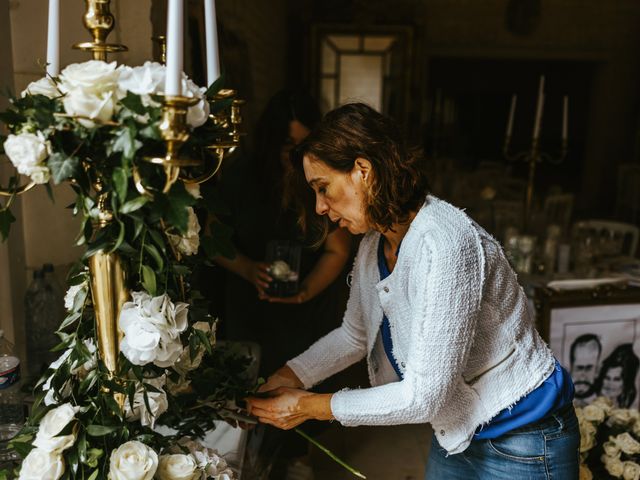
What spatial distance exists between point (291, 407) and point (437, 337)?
0.34m

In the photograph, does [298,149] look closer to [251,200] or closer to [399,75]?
[251,200]

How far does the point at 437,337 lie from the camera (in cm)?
109

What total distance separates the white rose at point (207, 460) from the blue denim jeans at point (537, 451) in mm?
589

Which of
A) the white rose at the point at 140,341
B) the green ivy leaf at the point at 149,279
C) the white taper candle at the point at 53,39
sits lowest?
the white rose at the point at 140,341

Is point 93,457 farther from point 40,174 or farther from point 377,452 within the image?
point 377,452

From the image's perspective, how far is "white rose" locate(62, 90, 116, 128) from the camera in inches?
28.9

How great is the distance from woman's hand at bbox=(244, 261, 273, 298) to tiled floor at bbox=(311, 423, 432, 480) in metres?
1.00

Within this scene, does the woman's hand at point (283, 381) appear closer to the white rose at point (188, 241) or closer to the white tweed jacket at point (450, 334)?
the white tweed jacket at point (450, 334)

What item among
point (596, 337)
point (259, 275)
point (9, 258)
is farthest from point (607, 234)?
point (9, 258)

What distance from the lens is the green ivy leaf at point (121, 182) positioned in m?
0.75

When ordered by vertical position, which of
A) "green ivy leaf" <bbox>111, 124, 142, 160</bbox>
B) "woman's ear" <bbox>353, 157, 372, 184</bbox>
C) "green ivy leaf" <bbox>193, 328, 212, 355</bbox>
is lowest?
"green ivy leaf" <bbox>193, 328, 212, 355</bbox>

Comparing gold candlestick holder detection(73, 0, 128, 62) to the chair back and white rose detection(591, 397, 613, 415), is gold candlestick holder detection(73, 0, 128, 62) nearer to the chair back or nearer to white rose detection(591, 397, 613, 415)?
white rose detection(591, 397, 613, 415)

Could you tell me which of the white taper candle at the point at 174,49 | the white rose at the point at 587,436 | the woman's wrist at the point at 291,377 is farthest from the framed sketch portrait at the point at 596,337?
the white taper candle at the point at 174,49

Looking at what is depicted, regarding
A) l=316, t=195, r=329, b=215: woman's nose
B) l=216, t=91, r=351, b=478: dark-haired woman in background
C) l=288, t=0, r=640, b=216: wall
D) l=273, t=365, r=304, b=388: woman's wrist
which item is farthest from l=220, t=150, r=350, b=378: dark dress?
l=288, t=0, r=640, b=216: wall
